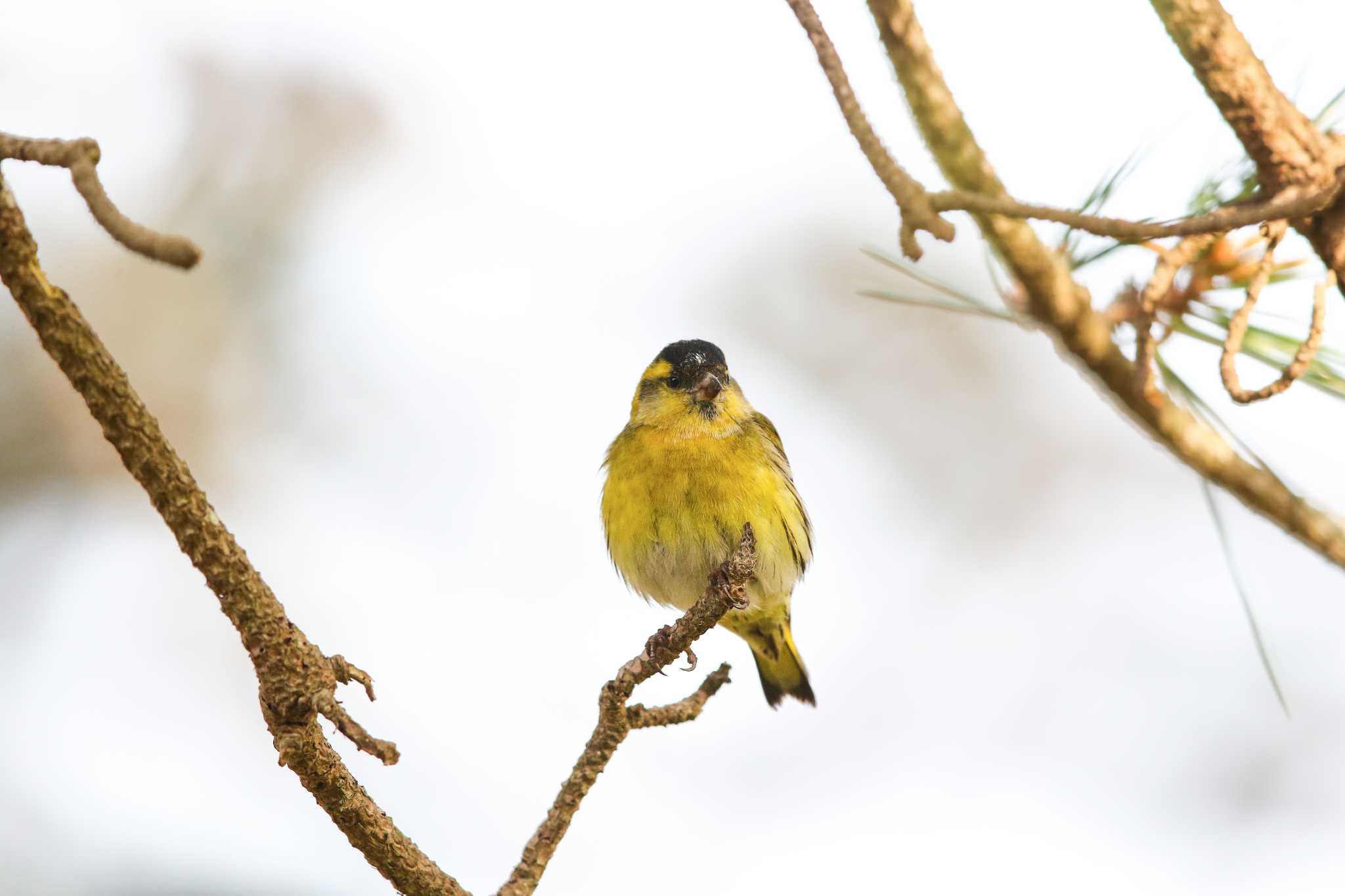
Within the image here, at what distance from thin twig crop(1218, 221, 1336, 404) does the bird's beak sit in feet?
9.11

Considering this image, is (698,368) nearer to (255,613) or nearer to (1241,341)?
(1241,341)

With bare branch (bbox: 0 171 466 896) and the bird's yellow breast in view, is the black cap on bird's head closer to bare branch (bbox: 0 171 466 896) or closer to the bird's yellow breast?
the bird's yellow breast

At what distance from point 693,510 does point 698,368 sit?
0.73m

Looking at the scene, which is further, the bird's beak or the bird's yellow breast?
the bird's beak

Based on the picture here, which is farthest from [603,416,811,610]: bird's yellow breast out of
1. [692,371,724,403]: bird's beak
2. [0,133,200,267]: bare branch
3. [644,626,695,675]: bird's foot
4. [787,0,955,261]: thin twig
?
[0,133,200,267]: bare branch

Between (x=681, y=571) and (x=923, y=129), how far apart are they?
286 centimetres

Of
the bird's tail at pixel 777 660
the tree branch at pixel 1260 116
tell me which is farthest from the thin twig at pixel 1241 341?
the bird's tail at pixel 777 660

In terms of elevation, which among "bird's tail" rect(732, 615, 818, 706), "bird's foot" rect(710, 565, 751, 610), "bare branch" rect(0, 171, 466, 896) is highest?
"bird's tail" rect(732, 615, 818, 706)

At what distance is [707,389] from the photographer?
5.61 m

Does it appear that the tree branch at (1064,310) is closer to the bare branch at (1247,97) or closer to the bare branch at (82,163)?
the bare branch at (1247,97)

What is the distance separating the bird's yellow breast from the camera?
533cm

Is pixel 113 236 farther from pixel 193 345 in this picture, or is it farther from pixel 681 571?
pixel 193 345

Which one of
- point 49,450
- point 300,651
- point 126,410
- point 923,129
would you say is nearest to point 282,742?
point 300,651

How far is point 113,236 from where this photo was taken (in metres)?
1.83
